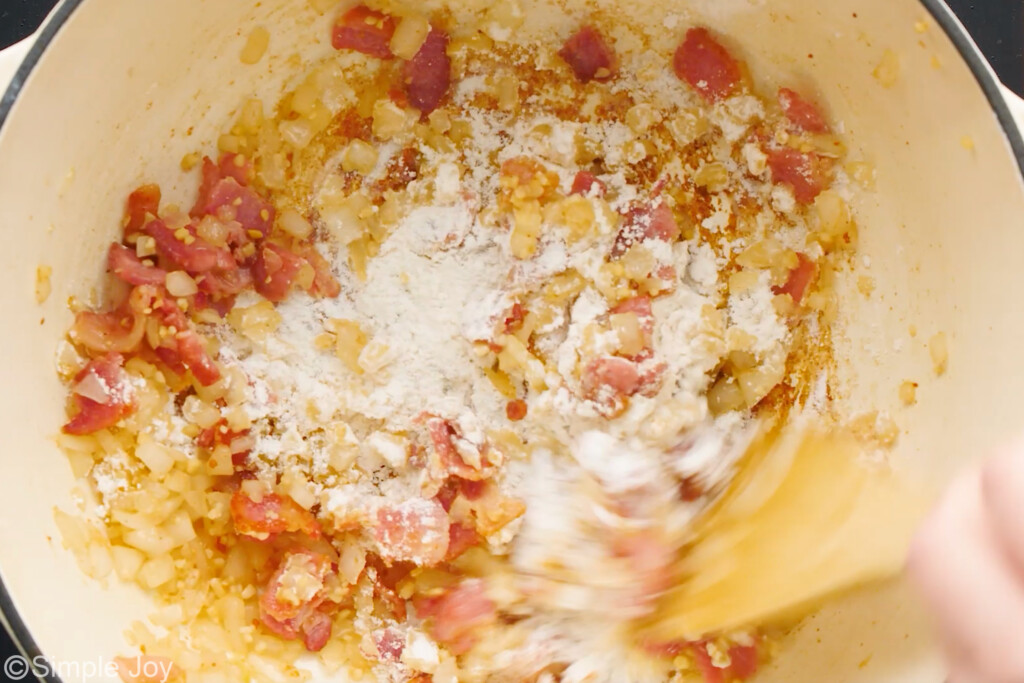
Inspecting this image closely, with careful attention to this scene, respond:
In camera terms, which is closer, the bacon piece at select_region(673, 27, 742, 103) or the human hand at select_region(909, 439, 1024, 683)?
the human hand at select_region(909, 439, 1024, 683)

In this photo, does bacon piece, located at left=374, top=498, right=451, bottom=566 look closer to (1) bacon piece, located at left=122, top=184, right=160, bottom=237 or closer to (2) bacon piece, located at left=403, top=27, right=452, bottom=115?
(1) bacon piece, located at left=122, top=184, right=160, bottom=237

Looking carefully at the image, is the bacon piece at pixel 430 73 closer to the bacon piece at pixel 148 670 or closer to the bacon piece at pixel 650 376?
the bacon piece at pixel 650 376

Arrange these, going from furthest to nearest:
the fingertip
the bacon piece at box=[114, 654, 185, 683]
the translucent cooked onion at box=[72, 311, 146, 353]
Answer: the translucent cooked onion at box=[72, 311, 146, 353]
the bacon piece at box=[114, 654, 185, 683]
the fingertip

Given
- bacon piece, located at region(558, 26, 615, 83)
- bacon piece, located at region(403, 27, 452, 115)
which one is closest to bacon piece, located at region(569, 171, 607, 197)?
bacon piece, located at region(558, 26, 615, 83)

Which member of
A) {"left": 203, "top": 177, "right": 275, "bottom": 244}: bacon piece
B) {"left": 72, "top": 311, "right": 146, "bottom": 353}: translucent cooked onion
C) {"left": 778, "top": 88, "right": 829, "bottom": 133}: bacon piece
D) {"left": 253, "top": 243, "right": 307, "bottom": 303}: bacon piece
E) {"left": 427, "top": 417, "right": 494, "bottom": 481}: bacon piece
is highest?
{"left": 778, "top": 88, "right": 829, "bottom": 133}: bacon piece

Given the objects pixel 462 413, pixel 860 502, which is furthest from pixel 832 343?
pixel 462 413

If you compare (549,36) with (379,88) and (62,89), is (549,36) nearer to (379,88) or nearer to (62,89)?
(379,88)

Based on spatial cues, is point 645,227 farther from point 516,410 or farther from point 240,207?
point 240,207
